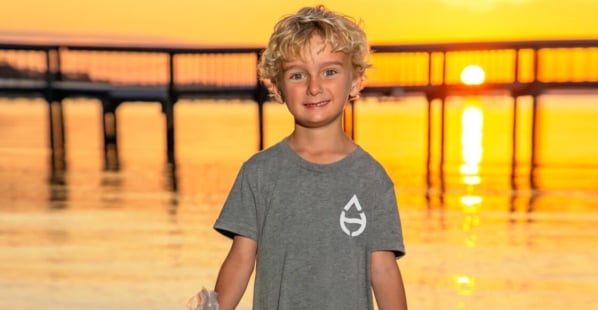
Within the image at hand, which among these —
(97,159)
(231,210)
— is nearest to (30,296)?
(231,210)

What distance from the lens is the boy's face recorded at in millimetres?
2742

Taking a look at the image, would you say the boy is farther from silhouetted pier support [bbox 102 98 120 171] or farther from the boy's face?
silhouetted pier support [bbox 102 98 120 171]

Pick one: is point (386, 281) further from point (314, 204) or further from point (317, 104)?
point (317, 104)

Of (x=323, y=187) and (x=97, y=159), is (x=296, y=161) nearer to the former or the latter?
(x=323, y=187)

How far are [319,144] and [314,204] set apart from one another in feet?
0.56

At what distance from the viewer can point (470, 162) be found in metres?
15.2

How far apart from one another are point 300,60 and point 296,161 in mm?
249

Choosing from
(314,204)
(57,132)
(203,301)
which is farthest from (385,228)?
(57,132)

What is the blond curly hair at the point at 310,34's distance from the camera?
8.93ft

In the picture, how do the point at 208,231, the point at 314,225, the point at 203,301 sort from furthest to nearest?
the point at 208,231
the point at 314,225
the point at 203,301

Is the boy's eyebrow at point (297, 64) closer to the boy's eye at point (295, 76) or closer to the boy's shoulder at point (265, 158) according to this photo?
the boy's eye at point (295, 76)

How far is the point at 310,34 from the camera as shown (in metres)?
2.73

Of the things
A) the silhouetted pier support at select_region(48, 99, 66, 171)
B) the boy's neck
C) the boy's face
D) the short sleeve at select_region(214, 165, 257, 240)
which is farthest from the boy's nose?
the silhouetted pier support at select_region(48, 99, 66, 171)

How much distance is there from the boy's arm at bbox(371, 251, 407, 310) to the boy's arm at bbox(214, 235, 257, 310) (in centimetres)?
31
